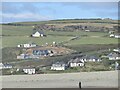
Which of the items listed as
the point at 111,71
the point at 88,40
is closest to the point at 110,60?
the point at 111,71

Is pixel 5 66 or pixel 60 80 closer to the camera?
pixel 5 66

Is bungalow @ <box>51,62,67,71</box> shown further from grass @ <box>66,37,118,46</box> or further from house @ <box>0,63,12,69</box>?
house @ <box>0,63,12,69</box>

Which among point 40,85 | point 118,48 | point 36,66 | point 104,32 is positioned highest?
point 104,32

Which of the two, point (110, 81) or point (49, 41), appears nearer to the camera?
point (49, 41)

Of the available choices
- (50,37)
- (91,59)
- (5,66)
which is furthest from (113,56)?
(5,66)

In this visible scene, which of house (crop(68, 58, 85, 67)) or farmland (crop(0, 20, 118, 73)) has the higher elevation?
farmland (crop(0, 20, 118, 73))

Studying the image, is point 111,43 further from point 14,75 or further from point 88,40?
point 14,75

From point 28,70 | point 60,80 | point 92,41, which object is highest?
point 92,41

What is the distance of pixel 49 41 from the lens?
256cm

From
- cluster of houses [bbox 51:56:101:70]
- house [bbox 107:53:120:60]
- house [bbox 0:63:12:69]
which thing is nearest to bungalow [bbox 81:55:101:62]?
cluster of houses [bbox 51:56:101:70]

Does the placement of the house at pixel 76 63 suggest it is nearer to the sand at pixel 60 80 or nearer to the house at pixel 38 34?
the sand at pixel 60 80

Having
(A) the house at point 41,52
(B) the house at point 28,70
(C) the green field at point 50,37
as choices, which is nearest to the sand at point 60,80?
(B) the house at point 28,70

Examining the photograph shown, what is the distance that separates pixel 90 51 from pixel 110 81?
377 mm

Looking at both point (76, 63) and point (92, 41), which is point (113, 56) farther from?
point (76, 63)
